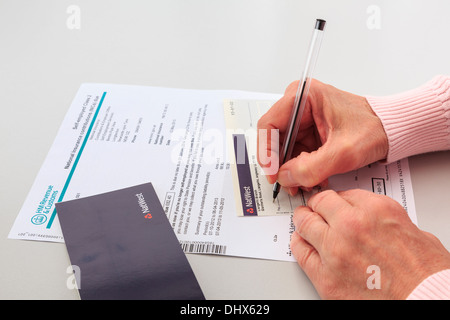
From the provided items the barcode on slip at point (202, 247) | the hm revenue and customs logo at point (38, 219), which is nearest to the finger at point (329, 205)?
the barcode on slip at point (202, 247)

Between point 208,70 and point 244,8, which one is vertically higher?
point 244,8

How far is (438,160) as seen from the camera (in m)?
0.77

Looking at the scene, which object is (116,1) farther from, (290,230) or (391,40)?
(290,230)

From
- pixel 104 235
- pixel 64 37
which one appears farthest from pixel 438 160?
pixel 64 37

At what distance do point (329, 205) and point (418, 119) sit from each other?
0.91ft

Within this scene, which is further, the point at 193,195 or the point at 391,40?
the point at 391,40

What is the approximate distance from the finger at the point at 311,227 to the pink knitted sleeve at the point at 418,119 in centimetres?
22

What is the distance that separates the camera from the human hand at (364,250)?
0.53 meters

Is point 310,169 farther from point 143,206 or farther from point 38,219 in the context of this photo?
point 38,219

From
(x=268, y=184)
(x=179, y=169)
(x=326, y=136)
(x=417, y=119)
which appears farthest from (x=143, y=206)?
(x=417, y=119)

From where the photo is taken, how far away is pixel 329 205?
0.61m

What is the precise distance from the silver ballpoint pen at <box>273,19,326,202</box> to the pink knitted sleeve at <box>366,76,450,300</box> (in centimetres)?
18

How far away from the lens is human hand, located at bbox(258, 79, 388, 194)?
2.16ft

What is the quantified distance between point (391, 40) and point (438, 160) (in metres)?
0.41
